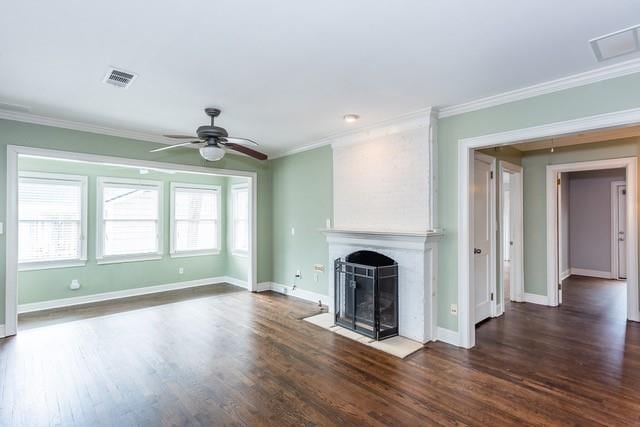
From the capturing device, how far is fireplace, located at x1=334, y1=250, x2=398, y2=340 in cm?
376

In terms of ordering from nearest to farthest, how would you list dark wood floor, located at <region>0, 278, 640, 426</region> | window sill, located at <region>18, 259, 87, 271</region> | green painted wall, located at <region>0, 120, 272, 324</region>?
1. dark wood floor, located at <region>0, 278, 640, 426</region>
2. green painted wall, located at <region>0, 120, 272, 324</region>
3. window sill, located at <region>18, 259, 87, 271</region>

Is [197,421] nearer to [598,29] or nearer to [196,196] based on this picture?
[598,29]

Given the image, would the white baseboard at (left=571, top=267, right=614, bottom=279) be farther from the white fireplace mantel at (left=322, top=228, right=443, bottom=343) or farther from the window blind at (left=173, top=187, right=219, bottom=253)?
the window blind at (left=173, top=187, right=219, bottom=253)

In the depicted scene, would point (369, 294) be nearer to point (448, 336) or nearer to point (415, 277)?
point (415, 277)

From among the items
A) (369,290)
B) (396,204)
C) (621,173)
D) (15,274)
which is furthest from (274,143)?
(621,173)

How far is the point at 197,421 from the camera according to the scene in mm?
2273

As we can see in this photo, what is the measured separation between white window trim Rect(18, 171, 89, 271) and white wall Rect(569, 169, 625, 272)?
968 centimetres

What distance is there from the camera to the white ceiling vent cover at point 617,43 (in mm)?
2160

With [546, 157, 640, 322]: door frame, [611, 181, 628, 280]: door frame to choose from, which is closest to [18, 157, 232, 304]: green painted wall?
[546, 157, 640, 322]: door frame

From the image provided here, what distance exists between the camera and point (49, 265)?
5098 millimetres

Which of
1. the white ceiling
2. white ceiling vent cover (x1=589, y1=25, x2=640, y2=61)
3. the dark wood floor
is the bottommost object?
the dark wood floor

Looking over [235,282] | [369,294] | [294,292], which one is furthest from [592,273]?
[235,282]

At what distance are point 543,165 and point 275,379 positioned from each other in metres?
5.06

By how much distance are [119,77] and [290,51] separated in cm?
157
